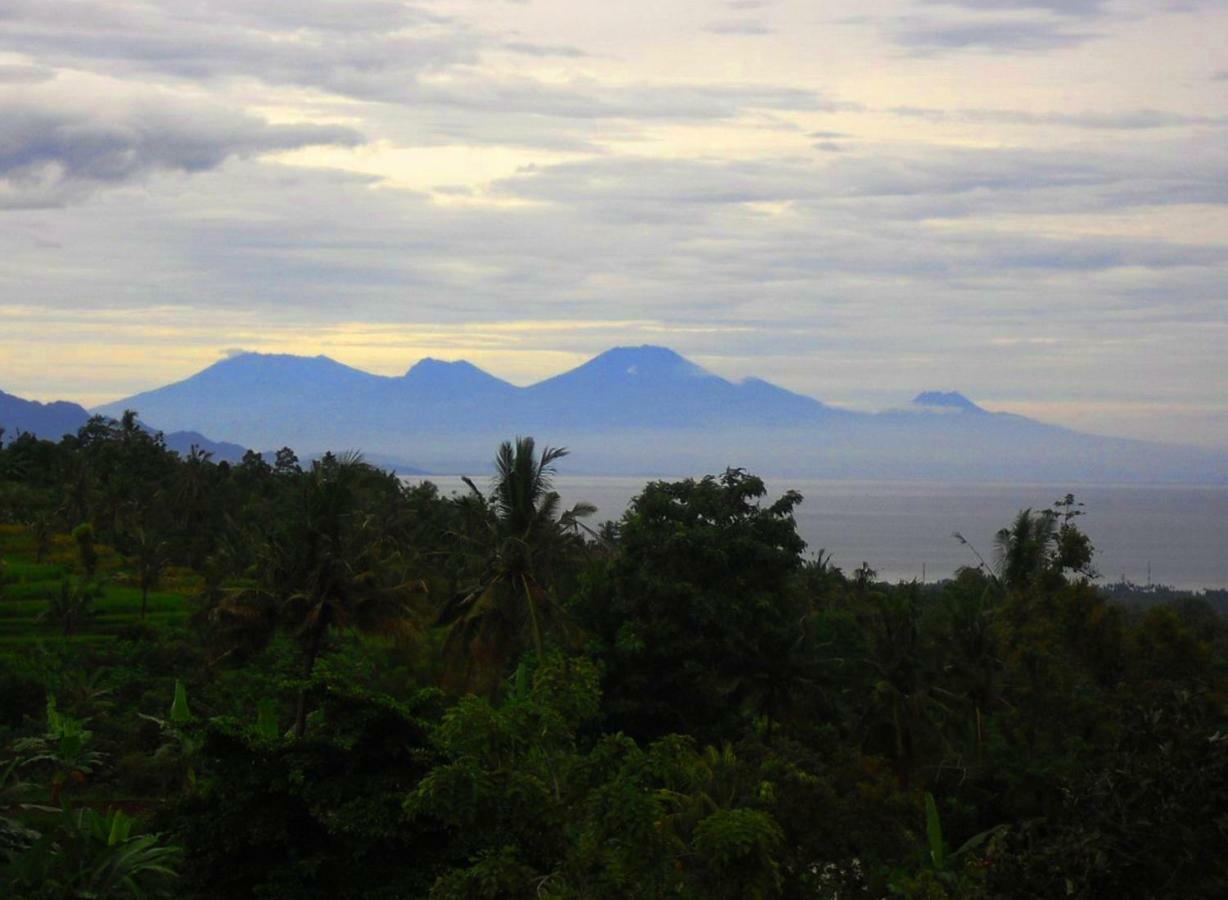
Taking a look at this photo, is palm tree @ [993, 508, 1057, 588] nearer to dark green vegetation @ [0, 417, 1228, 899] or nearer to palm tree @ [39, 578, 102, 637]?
dark green vegetation @ [0, 417, 1228, 899]

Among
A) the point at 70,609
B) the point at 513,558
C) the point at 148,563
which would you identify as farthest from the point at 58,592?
the point at 513,558

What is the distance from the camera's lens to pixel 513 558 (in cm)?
2705

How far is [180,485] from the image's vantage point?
70062 mm

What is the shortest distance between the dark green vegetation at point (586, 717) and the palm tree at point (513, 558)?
0.08 metres

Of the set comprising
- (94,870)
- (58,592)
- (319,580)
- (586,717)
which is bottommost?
(58,592)

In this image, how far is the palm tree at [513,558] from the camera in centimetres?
2711

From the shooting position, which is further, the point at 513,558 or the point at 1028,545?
the point at 1028,545

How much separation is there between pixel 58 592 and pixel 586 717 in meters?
43.5

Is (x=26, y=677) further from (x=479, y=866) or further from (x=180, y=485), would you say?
(x=479, y=866)

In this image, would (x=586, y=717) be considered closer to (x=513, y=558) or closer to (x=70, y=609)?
(x=513, y=558)

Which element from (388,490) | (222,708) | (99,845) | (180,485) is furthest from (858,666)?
(180,485)

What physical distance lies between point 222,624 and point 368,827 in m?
17.7

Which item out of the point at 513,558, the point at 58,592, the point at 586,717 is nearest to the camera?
the point at 586,717

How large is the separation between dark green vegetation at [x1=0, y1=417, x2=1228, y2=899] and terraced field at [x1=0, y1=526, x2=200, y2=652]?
10.4 inches
